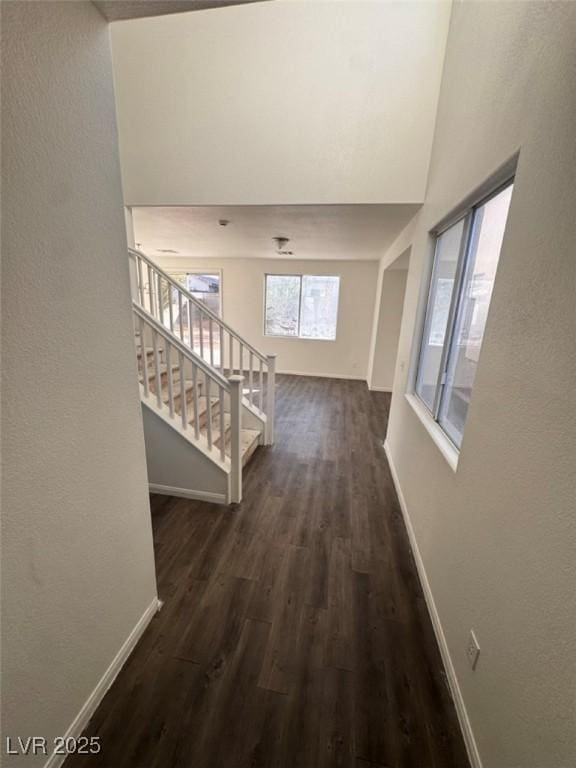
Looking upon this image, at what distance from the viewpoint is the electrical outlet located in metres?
1.13

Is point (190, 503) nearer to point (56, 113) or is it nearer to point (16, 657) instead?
point (16, 657)

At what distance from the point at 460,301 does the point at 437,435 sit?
2.79 feet

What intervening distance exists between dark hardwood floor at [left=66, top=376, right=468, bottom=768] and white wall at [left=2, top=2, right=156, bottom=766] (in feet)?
1.02

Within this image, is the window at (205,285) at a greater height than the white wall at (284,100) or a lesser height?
lesser

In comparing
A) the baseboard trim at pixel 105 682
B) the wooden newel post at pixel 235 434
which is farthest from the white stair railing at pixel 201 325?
the baseboard trim at pixel 105 682

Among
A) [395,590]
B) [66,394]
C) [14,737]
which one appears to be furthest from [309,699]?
[66,394]

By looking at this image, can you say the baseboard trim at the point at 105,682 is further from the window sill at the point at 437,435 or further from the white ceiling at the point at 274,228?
the white ceiling at the point at 274,228

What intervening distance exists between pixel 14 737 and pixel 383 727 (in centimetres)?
123

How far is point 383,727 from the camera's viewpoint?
119 cm

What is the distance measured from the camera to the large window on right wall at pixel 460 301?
5.17ft

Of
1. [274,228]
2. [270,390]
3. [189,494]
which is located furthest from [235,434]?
Result: [274,228]

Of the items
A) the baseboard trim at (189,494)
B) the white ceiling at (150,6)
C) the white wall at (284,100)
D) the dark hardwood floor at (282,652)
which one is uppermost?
the white wall at (284,100)

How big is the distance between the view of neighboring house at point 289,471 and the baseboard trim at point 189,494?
0.08ft

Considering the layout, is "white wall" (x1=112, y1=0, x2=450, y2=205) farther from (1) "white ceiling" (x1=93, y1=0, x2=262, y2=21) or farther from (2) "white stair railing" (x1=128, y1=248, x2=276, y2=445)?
(1) "white ceiling" (x1=93, y1=0, x2=262, y2=21)
